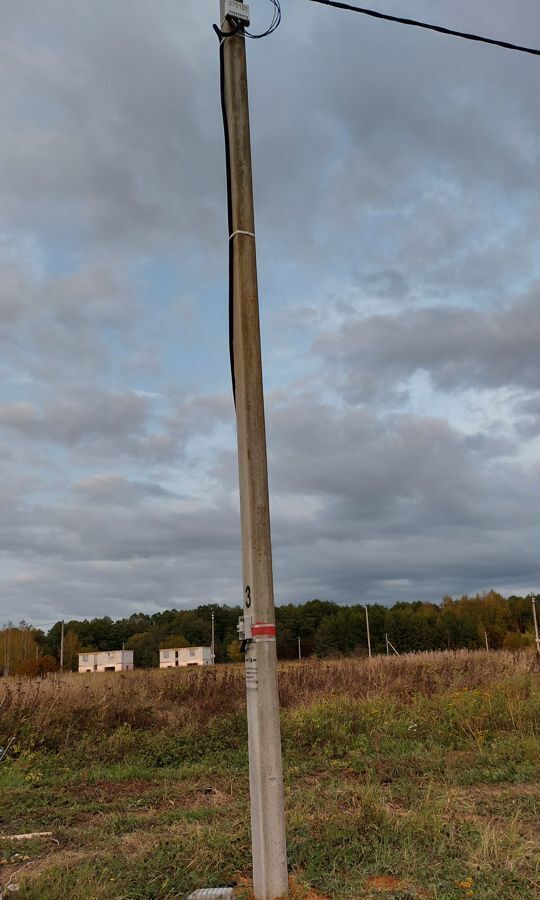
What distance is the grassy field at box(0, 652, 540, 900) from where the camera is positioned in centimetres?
443

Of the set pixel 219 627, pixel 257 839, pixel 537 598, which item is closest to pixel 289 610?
pixel 219 627

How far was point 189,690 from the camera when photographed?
12.7 metres

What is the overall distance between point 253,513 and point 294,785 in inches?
171

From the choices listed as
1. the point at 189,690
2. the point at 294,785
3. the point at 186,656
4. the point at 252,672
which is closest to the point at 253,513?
the point at 252,672

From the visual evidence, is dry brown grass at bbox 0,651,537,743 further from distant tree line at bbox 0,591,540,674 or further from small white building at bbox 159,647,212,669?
distant tree line at bbox 0,591,540,674

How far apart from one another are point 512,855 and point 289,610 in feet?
291

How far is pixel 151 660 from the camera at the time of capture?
7825cm

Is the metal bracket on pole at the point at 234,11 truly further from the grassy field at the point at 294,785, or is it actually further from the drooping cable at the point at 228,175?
the grassy field at the point at 294,785

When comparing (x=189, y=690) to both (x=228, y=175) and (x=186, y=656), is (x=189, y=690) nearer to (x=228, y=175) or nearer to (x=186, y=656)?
(x=228, y=175)

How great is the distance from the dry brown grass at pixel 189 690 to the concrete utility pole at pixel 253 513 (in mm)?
6730

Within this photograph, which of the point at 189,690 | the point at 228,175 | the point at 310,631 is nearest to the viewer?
the point at 228,175

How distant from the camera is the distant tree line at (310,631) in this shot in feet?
248

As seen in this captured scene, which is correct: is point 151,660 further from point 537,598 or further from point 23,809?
point 23,809


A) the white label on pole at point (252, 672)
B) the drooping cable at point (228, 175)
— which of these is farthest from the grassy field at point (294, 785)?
the drooping cable at point (228, 175)
